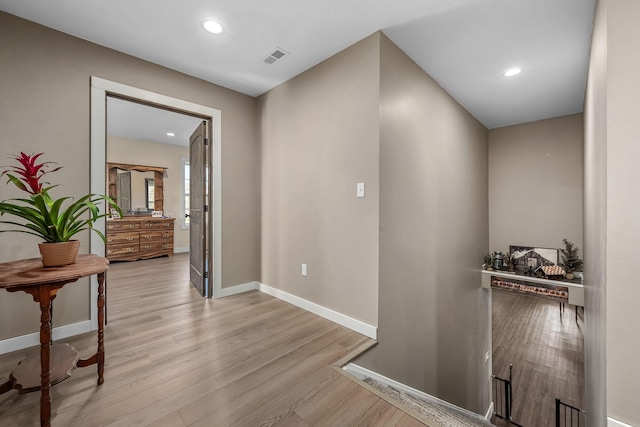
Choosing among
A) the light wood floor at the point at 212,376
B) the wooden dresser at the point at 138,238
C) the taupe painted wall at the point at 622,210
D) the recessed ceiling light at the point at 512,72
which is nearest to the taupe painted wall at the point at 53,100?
the light wood floor at the point at 212,376

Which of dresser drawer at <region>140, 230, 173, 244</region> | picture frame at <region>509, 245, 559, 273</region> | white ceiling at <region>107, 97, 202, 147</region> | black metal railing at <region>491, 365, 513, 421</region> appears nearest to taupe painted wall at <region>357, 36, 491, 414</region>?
picture frame at <region>509, 245, 559, 273</region>

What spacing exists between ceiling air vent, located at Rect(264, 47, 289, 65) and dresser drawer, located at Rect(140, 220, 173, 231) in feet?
15.2

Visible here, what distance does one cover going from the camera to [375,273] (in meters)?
2.18

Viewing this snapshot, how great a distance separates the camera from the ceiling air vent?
8.05ft

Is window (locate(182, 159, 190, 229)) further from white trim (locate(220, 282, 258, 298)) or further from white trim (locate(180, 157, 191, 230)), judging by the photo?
white trim (locate(220, 282, 258, 298))

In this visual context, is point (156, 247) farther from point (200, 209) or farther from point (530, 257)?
point (530, 257)

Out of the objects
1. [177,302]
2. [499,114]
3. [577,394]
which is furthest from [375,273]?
[577,394]

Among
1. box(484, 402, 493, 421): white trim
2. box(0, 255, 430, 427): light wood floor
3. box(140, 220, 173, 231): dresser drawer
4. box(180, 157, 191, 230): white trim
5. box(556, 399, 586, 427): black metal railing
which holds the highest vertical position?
box(180, 157, 191, 230): white trim

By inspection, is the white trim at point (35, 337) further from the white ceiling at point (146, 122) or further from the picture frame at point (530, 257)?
the picture frame at point (530, 257)

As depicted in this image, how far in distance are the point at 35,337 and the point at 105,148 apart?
64.2 inches

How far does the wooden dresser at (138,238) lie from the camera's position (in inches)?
201

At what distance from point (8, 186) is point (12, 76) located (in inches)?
32.8

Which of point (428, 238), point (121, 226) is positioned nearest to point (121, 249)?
point (121, 226)

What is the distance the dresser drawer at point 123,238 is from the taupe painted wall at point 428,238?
5377 mm
